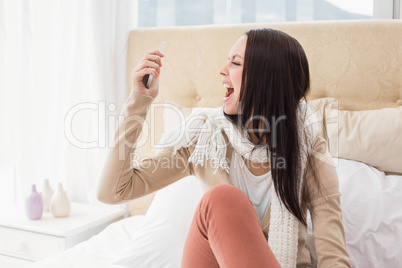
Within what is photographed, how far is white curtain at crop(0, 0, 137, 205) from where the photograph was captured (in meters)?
2.03

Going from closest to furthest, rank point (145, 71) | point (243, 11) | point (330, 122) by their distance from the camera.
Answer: point (145, 71)
point (330, 122)
point (243, 11)

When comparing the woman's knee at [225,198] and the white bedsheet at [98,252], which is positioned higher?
the woman's knee at [225,198]

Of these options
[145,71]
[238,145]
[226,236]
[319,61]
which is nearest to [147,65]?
[145,71]

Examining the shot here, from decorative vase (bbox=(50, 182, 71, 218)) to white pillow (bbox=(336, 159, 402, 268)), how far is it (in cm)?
120

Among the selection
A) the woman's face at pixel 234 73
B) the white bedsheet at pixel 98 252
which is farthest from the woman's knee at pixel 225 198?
the white bedsheet at pixel 98 252

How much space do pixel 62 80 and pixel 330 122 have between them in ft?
4.39

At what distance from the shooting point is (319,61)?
1.77 meters

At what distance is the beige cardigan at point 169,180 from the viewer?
1.16m

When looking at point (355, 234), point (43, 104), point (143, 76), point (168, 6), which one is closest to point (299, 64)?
point (143, 76)

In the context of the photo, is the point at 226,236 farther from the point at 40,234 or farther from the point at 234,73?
the point at 40,234

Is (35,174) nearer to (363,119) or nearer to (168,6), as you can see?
(168,6)

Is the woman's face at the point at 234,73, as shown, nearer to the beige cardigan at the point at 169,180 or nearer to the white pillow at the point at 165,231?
the beige cardigan at the point at 169,180

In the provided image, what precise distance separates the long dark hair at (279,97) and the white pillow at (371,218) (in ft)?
0.77

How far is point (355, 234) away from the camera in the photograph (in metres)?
1.35
